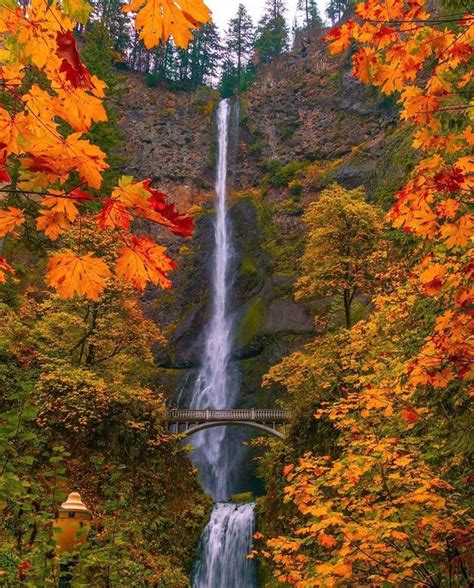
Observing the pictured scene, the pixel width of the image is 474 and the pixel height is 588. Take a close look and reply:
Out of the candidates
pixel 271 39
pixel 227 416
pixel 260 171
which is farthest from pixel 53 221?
pixel 271 39

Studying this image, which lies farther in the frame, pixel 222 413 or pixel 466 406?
pixel 222 413

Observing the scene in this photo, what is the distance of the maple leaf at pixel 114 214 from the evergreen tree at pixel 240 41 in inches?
2126

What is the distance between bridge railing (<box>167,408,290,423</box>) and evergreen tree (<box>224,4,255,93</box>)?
126 ft

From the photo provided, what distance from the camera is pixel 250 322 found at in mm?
31547

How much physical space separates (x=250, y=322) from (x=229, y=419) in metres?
8.29

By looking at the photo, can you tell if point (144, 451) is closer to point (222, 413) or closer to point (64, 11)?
point (222, 413)

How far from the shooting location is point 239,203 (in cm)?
3997

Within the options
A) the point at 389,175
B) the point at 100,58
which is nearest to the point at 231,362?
the point at 389,175

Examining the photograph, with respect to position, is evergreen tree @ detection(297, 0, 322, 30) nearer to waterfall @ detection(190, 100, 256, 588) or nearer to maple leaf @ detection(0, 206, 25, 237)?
waterfall @ detection(190, 100, 256, 588)

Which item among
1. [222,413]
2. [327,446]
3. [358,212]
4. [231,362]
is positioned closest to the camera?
[327,446]

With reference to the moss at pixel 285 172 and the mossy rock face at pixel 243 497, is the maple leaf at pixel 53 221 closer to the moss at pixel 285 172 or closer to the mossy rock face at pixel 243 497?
the mossy rock face at pixel 243 497

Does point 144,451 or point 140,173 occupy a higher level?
point 140,173

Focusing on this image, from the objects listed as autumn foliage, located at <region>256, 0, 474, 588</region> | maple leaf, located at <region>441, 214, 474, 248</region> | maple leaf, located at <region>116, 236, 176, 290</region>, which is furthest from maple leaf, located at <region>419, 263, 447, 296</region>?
maple leaf, located at <region>116, 236, 176, 290</region>

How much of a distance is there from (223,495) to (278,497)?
13741 mm
